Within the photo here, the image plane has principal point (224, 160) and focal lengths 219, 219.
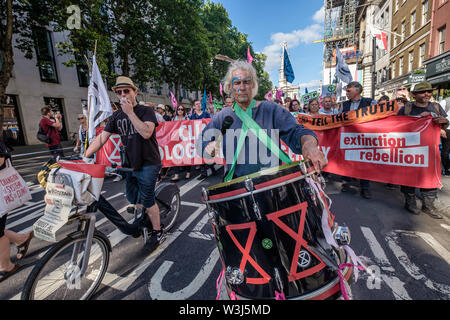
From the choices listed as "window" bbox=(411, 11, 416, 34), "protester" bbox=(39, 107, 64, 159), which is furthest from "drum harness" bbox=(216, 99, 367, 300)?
"window" bbox=(411, 11, 416, 34)

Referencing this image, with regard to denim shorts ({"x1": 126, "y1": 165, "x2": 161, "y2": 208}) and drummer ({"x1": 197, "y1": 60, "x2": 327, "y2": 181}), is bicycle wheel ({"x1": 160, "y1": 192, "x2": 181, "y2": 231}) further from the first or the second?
drummer ({"x1": 197, "y1": 60, "x2": 327, "y2": 181})

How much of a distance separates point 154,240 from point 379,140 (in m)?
4.15

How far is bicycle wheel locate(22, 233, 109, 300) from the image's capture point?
1783 millimetres

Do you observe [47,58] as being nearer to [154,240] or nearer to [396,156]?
[154,240]

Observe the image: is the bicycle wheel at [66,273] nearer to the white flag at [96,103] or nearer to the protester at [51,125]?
the white flag at [96,103]

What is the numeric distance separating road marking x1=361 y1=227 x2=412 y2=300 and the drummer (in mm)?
1694

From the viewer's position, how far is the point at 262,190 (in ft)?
3.88

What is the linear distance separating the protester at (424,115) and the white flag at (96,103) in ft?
16.6

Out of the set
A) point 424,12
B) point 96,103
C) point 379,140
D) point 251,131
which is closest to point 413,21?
point 424,12

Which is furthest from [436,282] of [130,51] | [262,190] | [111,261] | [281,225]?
[130,51]

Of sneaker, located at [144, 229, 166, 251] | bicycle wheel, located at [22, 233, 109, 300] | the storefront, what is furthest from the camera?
the storefront

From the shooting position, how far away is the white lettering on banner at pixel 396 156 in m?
3.57

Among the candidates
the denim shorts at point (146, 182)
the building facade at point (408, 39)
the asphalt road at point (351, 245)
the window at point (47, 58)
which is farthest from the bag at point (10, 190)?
the building facade at point (408, 39)

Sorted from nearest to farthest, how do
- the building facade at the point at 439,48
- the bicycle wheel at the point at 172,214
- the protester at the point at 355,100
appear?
the bicycle wheel at the point at 172,214 → the protester at the point at 355,100 → the building facade at the point at 439,48
